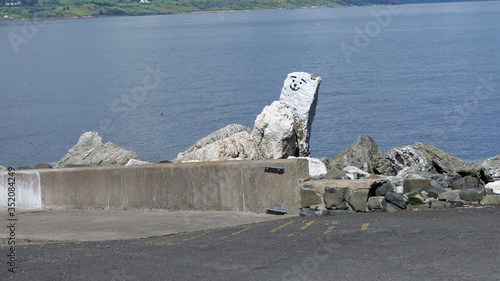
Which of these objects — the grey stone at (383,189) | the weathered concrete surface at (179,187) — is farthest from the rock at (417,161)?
the weathered concrete surface at (179,187)

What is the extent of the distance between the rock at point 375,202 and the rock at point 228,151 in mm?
5537

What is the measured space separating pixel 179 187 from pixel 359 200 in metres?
3.07

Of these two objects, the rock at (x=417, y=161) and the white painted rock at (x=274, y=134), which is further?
the white painted rock at (x=274, y=134)

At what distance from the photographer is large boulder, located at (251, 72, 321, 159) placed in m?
17.1

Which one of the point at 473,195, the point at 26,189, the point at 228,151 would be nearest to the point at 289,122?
the point at 228,151

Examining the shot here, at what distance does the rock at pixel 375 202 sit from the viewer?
33.7 ft

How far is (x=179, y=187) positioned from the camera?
11094 millimetres

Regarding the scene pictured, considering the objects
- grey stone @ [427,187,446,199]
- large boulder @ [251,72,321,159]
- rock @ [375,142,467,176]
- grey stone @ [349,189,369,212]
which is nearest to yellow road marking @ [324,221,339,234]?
grey stone @ [349,189,369,212]

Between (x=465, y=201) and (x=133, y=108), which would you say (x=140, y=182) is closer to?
(x=465, y=201)

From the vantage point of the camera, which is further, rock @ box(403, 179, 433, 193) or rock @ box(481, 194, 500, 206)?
rock @ box(403, 179, 433, 193)

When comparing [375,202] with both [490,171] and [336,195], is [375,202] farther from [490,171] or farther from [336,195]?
[490,171]

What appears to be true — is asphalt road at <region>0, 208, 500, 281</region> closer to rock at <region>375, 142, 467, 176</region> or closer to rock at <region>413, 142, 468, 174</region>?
rock at <region>413, 142, 468, 174</region>

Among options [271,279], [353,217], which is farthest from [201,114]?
[271,279]

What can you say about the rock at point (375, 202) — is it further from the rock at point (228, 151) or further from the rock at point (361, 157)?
the rock at point (361, 157)
